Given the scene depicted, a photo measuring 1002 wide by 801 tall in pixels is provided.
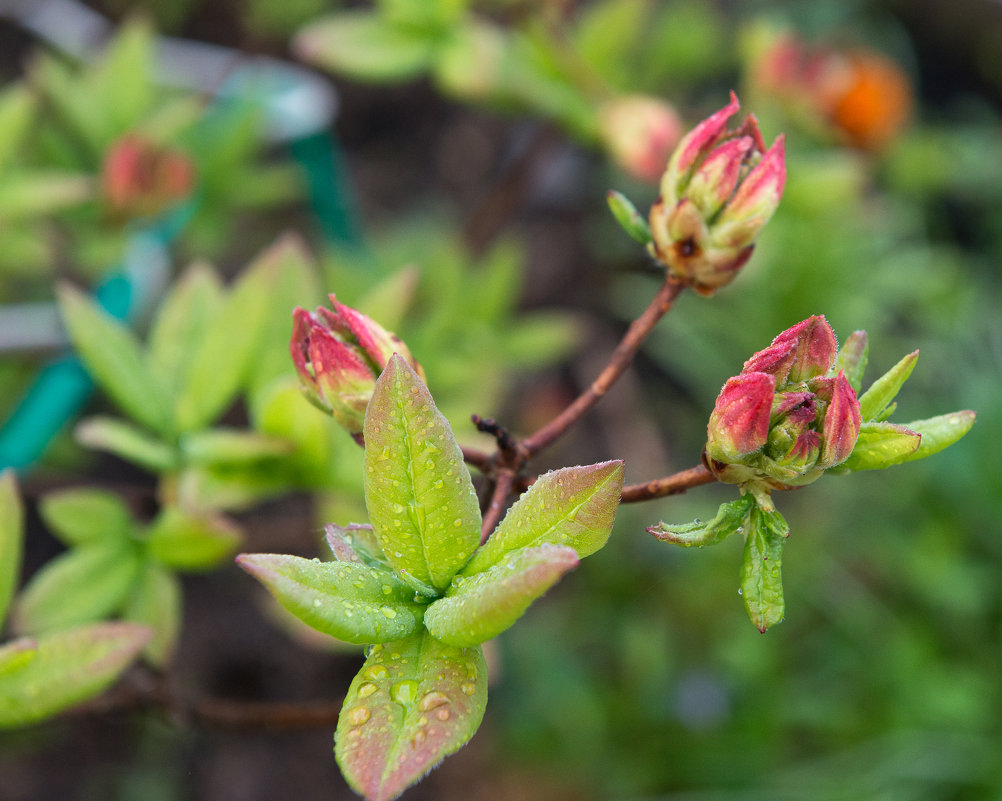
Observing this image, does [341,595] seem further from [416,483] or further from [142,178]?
[142,178]

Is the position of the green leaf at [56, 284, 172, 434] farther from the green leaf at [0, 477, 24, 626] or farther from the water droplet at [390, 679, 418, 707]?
the water droplet at [390, 679, 418, 707]

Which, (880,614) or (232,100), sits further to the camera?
(880,614)

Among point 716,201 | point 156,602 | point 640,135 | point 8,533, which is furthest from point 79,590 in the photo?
point 640,135

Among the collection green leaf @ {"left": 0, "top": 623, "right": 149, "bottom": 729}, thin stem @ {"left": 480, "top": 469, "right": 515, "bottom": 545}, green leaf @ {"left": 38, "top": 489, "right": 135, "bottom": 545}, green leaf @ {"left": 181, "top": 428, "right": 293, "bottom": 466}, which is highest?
thin stem @ {"left": 480, "top": 469, "right": 515, "bottom": 545}

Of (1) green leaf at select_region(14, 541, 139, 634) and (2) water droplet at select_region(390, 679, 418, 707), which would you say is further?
(1) green leaf at select_region(14, 541, 139, 634)

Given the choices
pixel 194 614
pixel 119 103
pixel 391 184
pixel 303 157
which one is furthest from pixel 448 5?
pixel 194 614

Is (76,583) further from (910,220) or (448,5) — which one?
(910,220)

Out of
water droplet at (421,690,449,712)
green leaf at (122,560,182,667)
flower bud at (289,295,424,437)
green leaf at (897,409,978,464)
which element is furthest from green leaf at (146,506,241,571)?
green leaf at (897,409,978,464)
